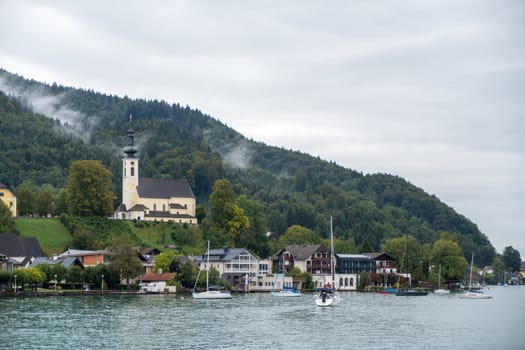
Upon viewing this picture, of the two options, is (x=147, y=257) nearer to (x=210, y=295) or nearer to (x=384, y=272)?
(x=210, y=295)

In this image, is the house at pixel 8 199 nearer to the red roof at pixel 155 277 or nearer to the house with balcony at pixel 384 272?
the red roof at pixel 155 277

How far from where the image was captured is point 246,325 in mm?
67875

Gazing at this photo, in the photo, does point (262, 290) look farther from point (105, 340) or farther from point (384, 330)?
point (105, 340)

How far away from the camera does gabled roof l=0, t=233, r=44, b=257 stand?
386 ft

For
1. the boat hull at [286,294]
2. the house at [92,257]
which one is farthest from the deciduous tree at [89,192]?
the boat hull at [286,294]

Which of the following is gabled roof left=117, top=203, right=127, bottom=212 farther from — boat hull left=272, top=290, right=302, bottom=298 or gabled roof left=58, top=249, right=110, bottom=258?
boat hull left=272, top=290, right=302, bottom=298

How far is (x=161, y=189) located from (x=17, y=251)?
41903 millimetres

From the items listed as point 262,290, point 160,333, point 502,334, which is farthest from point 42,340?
point 262,290

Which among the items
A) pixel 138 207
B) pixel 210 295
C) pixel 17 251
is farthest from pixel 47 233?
pixel 210 295

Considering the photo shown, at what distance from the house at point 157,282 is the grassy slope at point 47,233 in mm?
17211

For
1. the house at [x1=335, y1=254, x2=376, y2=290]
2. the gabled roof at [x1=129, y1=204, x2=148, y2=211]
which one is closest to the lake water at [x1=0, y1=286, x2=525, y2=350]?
the house at [x1=335, y1=254, x2=376, y2=290]

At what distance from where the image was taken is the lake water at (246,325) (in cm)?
5669

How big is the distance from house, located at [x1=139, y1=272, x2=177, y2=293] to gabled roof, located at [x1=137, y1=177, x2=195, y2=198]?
125 feet

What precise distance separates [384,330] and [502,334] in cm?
859
